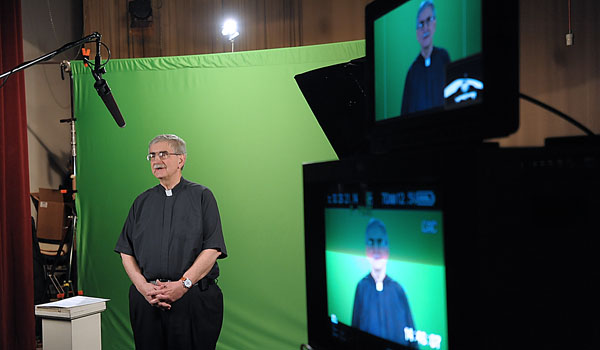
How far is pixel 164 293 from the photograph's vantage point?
3.01 metres

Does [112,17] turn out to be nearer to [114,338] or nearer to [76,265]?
[76,265]

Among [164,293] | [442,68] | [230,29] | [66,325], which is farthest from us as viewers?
[230,29]

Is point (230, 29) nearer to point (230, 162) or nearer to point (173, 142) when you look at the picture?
point (230, 162)

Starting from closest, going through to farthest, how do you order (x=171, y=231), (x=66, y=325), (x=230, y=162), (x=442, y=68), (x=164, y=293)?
1. (x=442, y=68)
2. (x=164, y=293)
3. (x=171, y=231)
4. (x=66, y=325)
5. (x=230, y=162)

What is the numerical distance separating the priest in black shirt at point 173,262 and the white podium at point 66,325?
44cm

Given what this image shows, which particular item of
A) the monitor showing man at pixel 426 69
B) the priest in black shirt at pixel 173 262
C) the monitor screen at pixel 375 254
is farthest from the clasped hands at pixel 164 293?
the monitor showing man at pixel 426 69

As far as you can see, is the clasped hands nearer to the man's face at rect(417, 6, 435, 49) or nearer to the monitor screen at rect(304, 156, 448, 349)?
the monitor screen at rect(304, 156, 448, 349)

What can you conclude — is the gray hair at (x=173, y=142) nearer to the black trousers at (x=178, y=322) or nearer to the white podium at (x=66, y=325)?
the black trousers at (x=178, y=322)

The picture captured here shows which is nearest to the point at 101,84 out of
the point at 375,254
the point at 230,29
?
the point at 230,29

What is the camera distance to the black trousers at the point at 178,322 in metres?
3.08

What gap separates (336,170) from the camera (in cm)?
101

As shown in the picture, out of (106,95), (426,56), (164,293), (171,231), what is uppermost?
(106,95)

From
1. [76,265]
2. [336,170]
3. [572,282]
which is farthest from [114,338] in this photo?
[572,282]

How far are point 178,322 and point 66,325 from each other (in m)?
0.78
